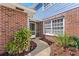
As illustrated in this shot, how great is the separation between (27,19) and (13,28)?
12.3 inches

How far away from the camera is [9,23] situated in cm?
263

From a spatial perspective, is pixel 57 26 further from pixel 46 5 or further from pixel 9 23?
pixel 9 23

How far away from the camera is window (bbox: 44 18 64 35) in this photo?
8.57ft

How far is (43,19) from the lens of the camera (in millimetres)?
2686

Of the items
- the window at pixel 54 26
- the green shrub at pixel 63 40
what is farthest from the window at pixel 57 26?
the green shrub at pixel 63 40

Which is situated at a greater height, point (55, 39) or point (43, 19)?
point (43, 19)

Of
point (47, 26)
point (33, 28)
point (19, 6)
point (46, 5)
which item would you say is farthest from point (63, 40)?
point (19, 6)

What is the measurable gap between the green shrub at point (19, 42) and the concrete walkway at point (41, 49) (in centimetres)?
16

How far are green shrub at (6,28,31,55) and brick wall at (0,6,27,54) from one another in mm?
86

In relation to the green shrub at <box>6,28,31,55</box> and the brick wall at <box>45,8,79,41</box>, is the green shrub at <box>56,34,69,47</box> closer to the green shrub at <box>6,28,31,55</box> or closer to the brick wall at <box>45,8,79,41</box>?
the brick wall at <box>45,8,79,41</box>

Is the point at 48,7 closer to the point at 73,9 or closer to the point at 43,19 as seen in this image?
the point at 43,19

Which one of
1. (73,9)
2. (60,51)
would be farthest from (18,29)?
(73,9)

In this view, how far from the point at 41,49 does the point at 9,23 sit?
0.76m

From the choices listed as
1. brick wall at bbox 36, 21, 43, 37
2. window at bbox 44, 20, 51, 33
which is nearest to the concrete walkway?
brick wall at bbox 36, 21, 43, 37
